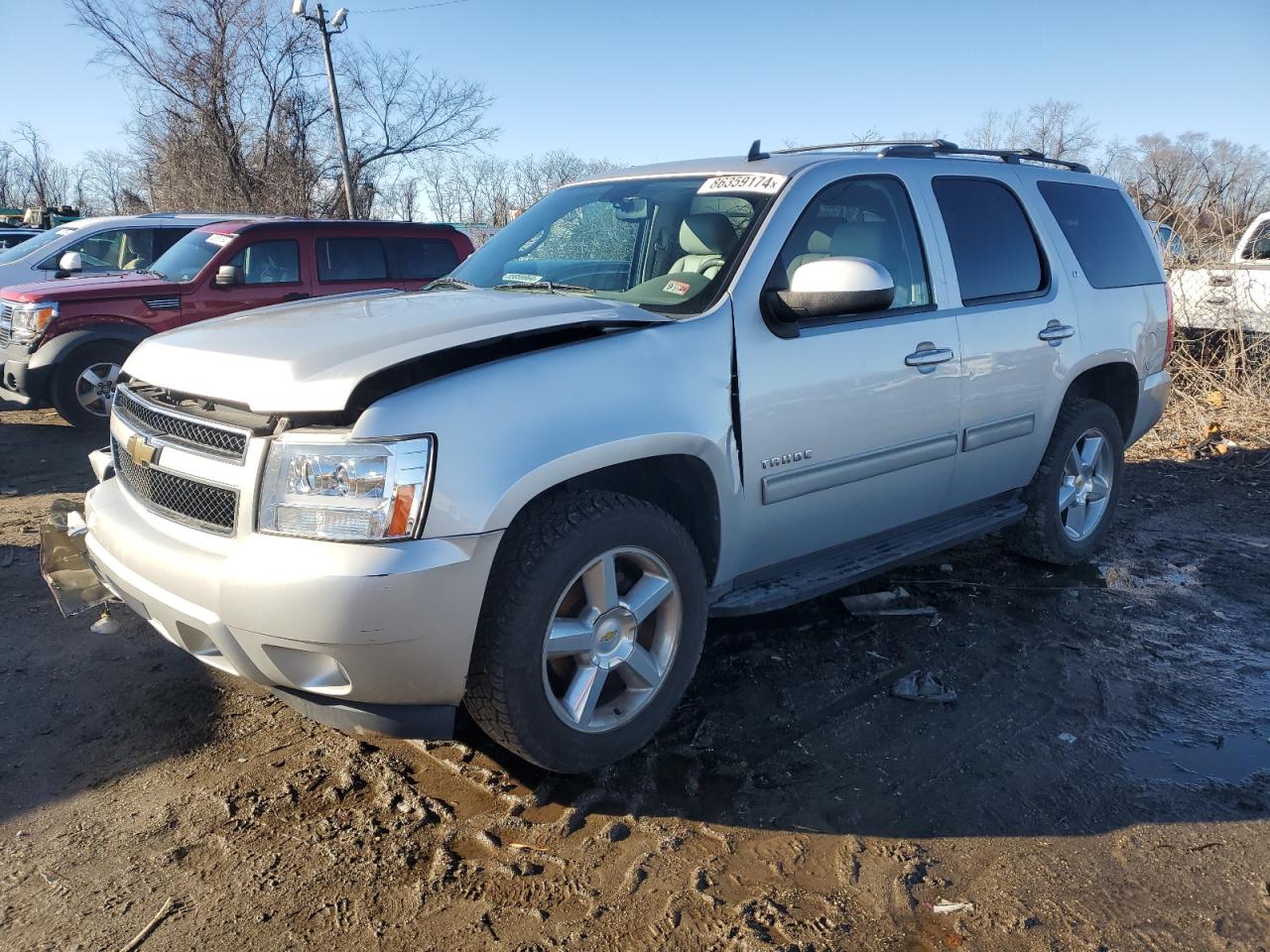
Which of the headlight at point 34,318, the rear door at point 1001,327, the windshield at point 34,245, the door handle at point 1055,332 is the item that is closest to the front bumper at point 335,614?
the rear door at point 1001,327

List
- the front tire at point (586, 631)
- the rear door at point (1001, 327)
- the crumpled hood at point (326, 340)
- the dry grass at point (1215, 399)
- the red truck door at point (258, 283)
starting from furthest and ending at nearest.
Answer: the red truck door at point (258, 283)
the dry grass at point (1215, 399)
the rear door at point (1001, 327)
the front tire at point (586, 631)
the crumpled hood at point (326, 340)

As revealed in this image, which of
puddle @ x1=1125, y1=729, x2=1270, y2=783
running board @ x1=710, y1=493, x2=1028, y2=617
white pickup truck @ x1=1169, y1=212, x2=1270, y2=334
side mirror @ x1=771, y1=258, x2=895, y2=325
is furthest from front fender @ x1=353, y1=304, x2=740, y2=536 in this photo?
white pickup truck @ x1=1169, y1=212, x2=1270, y2=334

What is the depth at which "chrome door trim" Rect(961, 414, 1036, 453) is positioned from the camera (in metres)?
3.92

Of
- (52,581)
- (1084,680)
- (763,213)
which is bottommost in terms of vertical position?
(1084,680)

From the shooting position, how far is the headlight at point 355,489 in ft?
7.58

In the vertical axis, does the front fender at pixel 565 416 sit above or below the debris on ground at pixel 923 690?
above

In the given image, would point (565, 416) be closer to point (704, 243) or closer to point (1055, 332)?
point (704, 243)

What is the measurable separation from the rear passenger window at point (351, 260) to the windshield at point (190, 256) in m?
0.82

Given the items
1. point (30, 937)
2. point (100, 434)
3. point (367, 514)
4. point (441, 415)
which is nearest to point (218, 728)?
point (30, 937)

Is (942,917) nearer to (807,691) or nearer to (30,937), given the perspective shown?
(807,691)

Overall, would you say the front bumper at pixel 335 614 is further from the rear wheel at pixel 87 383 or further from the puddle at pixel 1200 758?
the rear wheel at pixel 87 383

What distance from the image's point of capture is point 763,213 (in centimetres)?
332

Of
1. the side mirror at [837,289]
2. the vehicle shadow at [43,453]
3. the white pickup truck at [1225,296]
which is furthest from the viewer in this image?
the white pickup truck at [1225,296]

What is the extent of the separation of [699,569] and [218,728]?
1.74 m
